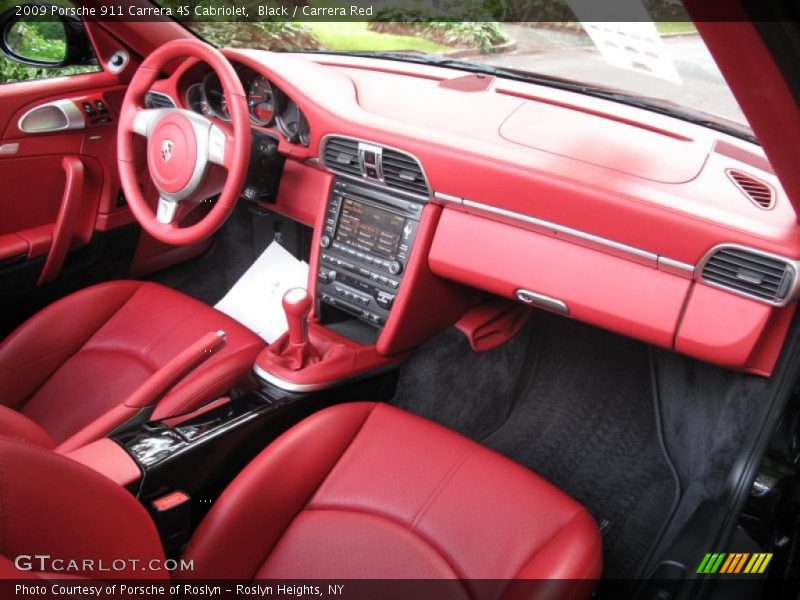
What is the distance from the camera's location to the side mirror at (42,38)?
229cm

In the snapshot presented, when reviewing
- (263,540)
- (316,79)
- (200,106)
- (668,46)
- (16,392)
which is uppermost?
(668,46)

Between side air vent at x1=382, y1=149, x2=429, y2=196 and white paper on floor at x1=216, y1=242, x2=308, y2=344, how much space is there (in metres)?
0.63

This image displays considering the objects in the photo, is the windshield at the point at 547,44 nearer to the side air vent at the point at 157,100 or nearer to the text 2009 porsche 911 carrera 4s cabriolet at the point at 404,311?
the text 2009 porsche 911 carrera 4s cabriolet at the point at 404,311

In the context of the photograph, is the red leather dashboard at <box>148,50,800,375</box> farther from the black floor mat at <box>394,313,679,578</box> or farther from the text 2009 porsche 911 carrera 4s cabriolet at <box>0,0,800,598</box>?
the black floor mat at <box>394,313,679,578</box>

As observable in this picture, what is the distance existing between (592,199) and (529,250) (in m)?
0.22

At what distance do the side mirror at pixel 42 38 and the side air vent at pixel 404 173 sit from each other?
4.07 ft

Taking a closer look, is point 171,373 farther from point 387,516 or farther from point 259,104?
point 259,104

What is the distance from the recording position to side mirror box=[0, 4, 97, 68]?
2293 mm

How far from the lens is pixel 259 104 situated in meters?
2.09

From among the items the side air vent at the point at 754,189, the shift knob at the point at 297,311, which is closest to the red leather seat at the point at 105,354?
the shift knob at the point at 297,311

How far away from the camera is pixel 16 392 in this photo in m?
1.86

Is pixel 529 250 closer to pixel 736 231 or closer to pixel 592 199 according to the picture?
pixel 592 199

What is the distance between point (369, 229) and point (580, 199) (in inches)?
24.4

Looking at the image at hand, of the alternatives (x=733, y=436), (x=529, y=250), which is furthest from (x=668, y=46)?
(x=733, y=436)
